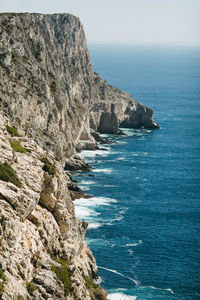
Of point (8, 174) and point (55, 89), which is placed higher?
point (8, 174)

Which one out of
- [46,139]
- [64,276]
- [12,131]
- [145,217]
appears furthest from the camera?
[46,139]

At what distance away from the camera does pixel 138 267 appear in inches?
2990

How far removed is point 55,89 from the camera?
134625 millimetres

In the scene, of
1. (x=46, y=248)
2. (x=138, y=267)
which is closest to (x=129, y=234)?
(x=138, y=267)

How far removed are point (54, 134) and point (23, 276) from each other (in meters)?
80.4

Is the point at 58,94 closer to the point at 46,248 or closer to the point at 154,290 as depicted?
the point at 154,290

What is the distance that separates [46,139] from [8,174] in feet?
226

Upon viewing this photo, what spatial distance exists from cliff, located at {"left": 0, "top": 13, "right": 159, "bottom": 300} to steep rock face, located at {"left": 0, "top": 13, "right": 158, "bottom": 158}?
0.28 meters

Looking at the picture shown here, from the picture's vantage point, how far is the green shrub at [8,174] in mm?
43188

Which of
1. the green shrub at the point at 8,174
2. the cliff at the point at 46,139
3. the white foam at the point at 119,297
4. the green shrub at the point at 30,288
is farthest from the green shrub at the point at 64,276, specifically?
the white foam at the point at 119,297

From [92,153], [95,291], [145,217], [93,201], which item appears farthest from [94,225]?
[92,153]

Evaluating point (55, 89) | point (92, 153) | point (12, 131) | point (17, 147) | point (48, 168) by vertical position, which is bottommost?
point (92, 153)

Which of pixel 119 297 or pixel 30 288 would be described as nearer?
pixel 30 288

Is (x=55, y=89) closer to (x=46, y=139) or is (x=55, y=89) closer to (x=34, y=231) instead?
(x=46, y=139)
